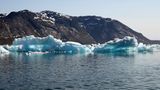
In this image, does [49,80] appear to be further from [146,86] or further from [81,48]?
[81,48]

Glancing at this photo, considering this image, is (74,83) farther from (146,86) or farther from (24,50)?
(24,50)

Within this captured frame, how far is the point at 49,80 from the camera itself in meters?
45.8

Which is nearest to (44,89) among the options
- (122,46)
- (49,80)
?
(49,80)

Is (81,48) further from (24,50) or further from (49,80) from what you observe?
(49,80)

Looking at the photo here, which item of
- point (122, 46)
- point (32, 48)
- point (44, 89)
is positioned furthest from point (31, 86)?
point (32, 48)

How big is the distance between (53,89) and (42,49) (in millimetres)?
100206

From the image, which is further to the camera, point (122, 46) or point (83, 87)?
point (122, 46)

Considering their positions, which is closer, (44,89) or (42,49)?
(44,89)

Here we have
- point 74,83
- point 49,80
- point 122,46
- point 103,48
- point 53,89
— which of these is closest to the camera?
point 53,89

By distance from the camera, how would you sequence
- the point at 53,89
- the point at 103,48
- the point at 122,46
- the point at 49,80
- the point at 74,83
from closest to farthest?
1. the point at 53,89
2. the point at 74,83
3. the point at 49,80
4. the point at 122,46
5. the point at 103,48

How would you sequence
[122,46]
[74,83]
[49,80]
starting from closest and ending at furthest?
[74,83] → [49,80] → [122,46]

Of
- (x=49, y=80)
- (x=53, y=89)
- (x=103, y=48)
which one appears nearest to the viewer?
(x=53, y=89)

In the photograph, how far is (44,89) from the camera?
38406 mm

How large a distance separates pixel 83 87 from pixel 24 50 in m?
104
